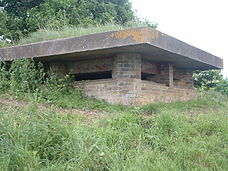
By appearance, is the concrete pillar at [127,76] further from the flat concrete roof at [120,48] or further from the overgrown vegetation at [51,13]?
Answer: the overgrown vegetation at [51,13]

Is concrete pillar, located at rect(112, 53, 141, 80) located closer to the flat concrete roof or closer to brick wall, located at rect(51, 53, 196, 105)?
brick wall, located at rect(51, 53, 196, 105)

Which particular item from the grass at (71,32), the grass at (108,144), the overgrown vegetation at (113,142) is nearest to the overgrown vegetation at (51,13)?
the grass at (71,32)

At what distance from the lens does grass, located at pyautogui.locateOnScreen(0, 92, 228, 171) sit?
2.91 meters

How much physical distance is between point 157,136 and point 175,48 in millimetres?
2936

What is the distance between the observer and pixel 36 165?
9.19 ft

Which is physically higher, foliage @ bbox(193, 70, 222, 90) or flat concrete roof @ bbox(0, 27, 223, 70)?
flat concrete roof @ bbox(0, 27, 223, 70)

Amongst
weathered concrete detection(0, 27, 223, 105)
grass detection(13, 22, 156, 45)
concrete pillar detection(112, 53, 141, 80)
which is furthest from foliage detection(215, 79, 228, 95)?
concrete pillar detection(112, 53, 141, 80)

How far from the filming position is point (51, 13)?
13.8 metres

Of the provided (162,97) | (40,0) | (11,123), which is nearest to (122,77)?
(162,97)

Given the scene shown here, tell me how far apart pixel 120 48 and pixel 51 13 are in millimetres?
8820

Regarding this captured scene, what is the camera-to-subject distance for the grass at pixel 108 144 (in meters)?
2.91

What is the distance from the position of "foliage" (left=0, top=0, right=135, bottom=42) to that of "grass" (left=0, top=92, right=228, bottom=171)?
9.51 metres

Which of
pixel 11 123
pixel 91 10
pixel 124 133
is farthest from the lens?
pixel 91 10

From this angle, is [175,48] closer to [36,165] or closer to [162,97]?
[162,97]
